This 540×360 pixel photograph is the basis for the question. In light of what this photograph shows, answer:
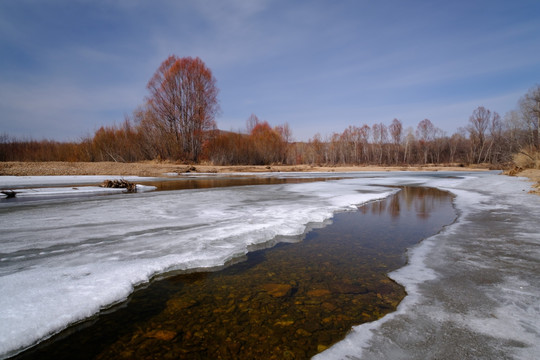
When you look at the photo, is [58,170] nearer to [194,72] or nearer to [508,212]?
[194,72]

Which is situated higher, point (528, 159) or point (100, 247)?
point (528, 159)

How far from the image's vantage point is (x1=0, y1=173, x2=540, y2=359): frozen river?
1601 millimetres

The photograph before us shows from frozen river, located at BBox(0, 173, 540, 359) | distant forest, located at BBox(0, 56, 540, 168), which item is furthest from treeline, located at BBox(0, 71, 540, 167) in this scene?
frozen river, located at BBox(0, 173, 540, 359)

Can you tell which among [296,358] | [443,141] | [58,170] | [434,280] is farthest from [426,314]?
[443,141]

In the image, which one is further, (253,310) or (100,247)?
(100,247)

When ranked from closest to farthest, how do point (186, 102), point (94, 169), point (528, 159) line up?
point (528, 159) → point (94, 169) → point (186, 102)

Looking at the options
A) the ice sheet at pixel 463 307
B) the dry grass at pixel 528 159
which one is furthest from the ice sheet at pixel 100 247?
the dry grass at pixel 528 159

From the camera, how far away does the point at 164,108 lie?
24250 millimetres

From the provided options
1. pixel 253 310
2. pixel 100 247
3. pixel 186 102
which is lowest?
pixel 253 310

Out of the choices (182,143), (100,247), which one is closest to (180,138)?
(182,143)

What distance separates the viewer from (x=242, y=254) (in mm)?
3209

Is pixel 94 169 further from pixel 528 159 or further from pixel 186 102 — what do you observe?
pixel 528 159

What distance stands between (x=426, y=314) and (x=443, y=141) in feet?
191

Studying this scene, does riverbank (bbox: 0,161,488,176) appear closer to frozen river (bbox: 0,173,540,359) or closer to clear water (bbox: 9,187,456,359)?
frozen river (bbox: 0,173,540,359)
